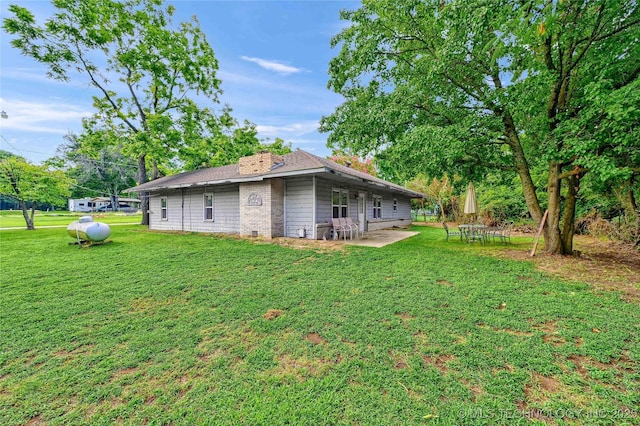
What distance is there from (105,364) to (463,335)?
3746 millimetres

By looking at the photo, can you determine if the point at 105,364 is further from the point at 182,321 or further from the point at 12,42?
the point at 12,42

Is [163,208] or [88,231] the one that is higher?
[163,208]

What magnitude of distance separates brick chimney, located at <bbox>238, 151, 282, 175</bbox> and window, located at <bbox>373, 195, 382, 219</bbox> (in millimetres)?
7095

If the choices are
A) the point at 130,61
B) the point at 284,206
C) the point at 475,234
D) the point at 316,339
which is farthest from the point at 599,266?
the point at 130,61

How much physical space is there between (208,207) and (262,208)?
14.0 ft

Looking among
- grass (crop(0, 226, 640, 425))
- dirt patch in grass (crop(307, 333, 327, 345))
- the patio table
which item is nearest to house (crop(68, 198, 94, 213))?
grass (crop(0, 226, 640, 425))

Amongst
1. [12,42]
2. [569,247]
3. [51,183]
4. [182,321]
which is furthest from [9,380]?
[12,42]

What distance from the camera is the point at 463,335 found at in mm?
3006

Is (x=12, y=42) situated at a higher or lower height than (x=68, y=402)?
higher

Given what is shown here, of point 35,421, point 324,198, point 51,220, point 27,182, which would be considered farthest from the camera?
point 51,220

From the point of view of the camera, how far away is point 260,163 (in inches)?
424

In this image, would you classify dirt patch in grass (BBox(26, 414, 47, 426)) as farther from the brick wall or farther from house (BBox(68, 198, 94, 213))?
Result: house (BBox(68, 198, 94, 213))

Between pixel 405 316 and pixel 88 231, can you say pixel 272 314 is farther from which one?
pixel 88 231

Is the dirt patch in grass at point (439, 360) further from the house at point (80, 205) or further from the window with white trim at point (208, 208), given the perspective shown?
the house at point (80, 205)
